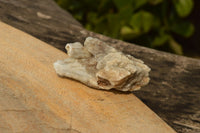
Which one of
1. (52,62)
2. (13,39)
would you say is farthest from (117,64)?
(13,39)

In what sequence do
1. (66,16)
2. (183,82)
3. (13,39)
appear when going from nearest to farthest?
(13,39) < (183,82) < (66,16)

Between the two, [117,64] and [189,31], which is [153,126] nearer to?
[117,64]

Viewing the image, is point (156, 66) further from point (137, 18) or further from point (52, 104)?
point (137, 18)

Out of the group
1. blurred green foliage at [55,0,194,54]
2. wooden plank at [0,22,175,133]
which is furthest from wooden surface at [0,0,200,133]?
blurred green foliage at [55,0,194,54]

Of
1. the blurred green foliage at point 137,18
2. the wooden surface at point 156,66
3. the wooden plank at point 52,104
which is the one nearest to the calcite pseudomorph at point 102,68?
the wooden plank at point 52,104

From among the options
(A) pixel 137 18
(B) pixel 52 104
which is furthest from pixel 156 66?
(A) pixel 137 18

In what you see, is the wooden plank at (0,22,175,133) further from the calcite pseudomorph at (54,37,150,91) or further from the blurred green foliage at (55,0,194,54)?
the blurred green foliage at (55,0,194,54)
